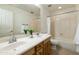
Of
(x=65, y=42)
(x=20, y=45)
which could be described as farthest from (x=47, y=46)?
(x=20, y=45)

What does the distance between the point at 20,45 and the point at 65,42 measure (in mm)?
628

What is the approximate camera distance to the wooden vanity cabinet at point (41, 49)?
4.55 ft

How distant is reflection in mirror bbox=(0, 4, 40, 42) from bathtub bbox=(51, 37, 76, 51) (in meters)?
0.28

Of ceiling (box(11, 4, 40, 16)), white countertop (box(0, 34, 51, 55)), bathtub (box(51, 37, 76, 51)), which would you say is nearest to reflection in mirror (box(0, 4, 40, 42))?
ceiling (box(11, 4, 40, 16))

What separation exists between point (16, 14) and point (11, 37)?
0.32 meters

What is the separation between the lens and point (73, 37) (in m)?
1.47

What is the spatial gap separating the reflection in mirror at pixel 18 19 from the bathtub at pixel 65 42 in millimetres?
283

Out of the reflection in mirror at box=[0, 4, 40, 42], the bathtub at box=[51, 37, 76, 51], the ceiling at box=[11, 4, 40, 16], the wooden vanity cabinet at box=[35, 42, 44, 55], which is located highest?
the ceiling at box=[11, 4, 40, 16]

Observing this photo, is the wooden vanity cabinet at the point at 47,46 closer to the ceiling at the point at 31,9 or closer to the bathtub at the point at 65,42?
the bathtub at the point at 65,42

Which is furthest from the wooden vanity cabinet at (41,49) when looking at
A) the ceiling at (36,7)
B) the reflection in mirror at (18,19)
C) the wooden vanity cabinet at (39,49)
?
the ceiling at (36,7)

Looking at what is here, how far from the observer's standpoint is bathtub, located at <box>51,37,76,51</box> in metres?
1.50

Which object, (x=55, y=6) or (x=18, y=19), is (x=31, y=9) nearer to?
(x=18, y=19)

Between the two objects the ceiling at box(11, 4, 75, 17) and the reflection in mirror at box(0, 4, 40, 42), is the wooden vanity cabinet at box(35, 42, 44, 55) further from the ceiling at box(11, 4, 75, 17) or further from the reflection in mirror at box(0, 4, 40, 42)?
the ceiling at box(11, 4, 75, 17)

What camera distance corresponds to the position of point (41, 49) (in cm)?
155
